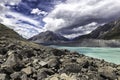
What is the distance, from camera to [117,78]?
2359cm

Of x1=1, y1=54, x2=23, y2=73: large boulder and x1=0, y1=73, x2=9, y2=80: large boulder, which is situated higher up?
x1=1, y1=54, x2=23, y2=73: large boulder

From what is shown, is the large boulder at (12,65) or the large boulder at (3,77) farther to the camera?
the large boulder at (12,65)

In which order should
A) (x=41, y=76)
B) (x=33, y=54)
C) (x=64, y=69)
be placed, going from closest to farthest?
1. (x=41, y=76)
2. (x=64, y=69)
3. (x=33, y=54)

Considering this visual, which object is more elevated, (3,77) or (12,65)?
(12,65)

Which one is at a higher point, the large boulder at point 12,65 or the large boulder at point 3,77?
the large boulder at point 12,65

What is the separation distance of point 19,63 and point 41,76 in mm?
3444

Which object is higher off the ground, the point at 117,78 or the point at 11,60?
the point at 11,60

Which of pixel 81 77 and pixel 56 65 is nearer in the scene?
pixel 81 77

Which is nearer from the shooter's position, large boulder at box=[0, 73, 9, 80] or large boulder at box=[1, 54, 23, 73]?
large boulder at box=[0, 73, 9, 80]

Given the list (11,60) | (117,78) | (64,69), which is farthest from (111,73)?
(11,60)

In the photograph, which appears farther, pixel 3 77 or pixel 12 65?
pixel 12 65

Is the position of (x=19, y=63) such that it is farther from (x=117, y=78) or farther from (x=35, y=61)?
(x=117, y=78)

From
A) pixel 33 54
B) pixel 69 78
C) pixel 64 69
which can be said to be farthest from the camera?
pixel 33 54

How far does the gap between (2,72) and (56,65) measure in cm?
559
